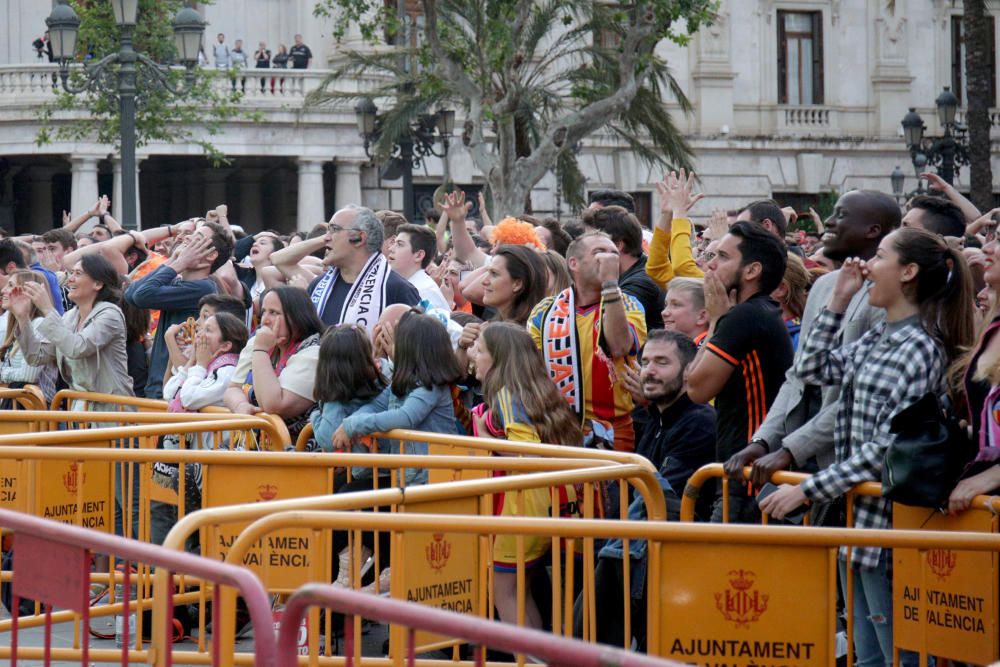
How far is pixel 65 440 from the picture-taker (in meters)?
6.70

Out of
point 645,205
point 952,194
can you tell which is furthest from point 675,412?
point 645,205

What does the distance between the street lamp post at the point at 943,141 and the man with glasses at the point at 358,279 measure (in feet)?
51.1

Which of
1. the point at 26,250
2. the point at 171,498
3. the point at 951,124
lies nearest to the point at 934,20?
the point at 951,124

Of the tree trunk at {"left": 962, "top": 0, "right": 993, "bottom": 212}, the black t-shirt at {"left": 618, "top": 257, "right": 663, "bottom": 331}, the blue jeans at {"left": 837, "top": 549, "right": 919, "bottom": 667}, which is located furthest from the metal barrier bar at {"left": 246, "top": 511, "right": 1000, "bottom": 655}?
the tree trunk at {"left": 962, "top": 0, "right": 993, "bottom": 212}

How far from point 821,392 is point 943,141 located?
68.0 feet

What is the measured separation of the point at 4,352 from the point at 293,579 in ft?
17.2

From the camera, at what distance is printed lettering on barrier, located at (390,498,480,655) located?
4859mm

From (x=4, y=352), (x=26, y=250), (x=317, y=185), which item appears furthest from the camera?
(x=317, y=185)

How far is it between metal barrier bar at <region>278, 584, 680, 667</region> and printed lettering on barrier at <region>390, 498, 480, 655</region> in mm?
1243

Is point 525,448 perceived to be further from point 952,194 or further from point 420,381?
point 952,194

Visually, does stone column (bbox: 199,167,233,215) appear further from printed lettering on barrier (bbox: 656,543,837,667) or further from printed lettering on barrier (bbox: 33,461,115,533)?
printed lettering on barrier (bbox: 656,543,837,667)

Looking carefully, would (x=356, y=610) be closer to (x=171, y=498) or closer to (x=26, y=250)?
(x=171, y=498)

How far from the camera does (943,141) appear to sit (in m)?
25.7

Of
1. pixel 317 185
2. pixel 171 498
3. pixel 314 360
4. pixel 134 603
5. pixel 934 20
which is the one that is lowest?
pixel 134 603
